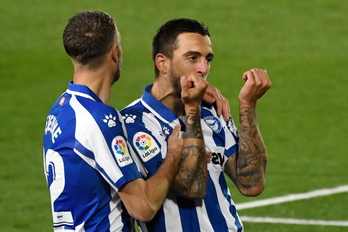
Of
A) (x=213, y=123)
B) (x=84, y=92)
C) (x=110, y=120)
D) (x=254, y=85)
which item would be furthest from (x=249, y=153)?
(x=84, y=92)

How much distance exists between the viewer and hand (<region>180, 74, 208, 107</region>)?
443 centimetres

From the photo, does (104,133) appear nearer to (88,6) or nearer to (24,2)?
(88,6)

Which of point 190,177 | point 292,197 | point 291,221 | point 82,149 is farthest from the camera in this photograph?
point 292,197

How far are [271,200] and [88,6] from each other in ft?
24.6

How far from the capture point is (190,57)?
15.6ft

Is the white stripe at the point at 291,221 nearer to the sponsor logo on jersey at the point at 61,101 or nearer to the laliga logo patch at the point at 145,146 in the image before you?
the laliga logo patch at the point at 145,146

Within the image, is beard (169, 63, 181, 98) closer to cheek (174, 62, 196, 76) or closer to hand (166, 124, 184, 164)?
cheek (174, 62, 196, 76)

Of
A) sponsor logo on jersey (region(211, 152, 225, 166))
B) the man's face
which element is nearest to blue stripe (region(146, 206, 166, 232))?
sponsor logo on jersey (region(211, 152, 225, 166))

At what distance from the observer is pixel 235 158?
16.0ft

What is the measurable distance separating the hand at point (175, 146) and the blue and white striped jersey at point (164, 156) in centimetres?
13

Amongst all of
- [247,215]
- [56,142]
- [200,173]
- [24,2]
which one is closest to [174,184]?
[200,173]

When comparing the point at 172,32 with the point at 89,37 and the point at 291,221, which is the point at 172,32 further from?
the point at 291,221

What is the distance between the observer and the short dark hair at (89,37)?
4.30 m

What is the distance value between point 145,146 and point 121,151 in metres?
0.38
